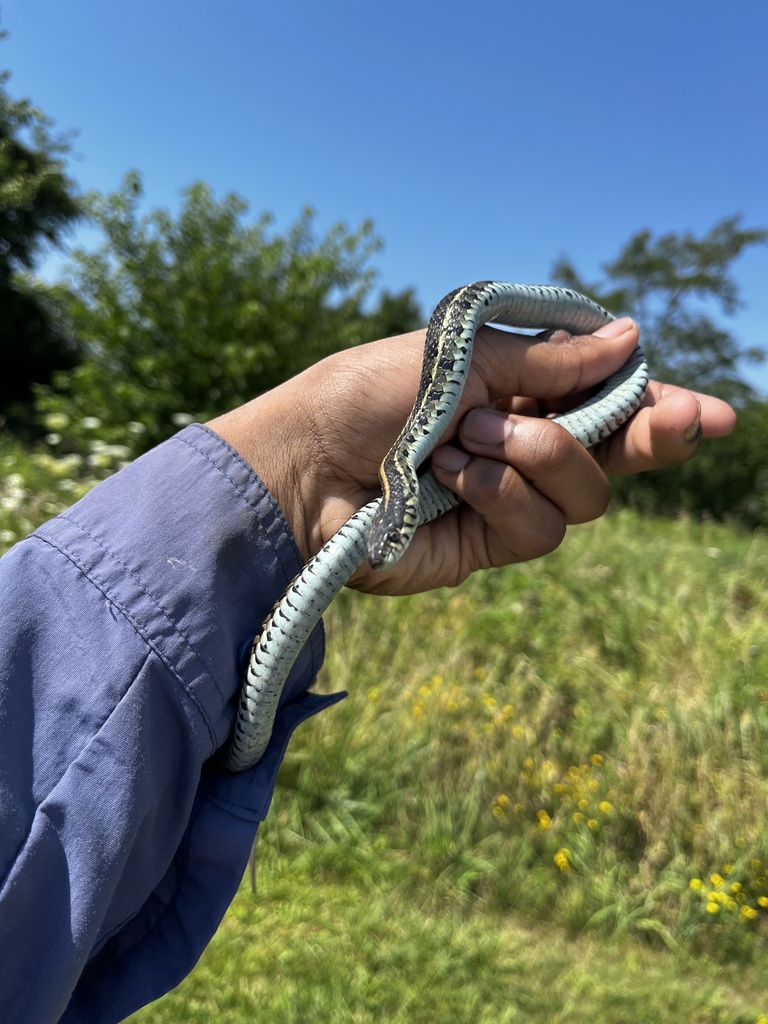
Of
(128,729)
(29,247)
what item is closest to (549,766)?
(128,729)

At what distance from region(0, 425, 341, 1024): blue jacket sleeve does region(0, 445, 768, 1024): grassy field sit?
2010mm

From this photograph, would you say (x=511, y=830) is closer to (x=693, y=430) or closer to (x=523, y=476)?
(x=523, y=476)

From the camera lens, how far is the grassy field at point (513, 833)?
3.32 metres

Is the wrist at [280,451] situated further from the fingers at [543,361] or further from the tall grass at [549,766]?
the tall grass at [549,766]

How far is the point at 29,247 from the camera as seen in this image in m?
21.4

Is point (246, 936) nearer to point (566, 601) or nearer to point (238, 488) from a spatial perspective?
point (238, 488)

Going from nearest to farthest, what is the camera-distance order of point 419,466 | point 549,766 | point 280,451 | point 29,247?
1. point 280,451
2. point 419,466
3. point 549,766
4. point 29,247

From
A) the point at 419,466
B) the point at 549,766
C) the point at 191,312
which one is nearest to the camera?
the point at 419,466

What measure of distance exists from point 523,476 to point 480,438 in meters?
0.20

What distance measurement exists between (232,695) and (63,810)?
47 cm

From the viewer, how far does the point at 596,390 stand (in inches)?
108

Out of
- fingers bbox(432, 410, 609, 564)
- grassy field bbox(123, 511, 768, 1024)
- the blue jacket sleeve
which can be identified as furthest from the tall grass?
the blue jacket sleeve

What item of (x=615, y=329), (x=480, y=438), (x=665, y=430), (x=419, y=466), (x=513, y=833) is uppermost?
(x=615, y=329)

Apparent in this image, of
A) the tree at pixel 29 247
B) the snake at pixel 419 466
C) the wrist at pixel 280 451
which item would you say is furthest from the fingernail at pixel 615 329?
the tree at pixel 29 247
